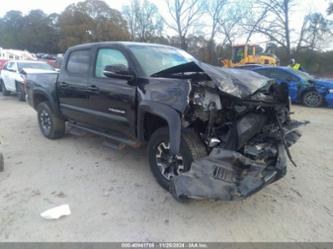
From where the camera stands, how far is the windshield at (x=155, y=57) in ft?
12.8

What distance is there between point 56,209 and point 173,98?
1.85 meters

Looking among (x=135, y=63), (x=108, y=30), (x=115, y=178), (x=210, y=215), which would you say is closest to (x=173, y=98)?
(x=135, y=63)

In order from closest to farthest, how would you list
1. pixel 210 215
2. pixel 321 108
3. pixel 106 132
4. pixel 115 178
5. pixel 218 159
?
1. pixel 218 159
2. pixel 210 215
3. pixel 115 178
4. pixel 106 132
5. pixel 321 108

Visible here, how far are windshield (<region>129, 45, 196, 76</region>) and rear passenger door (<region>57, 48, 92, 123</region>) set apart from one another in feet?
3.49

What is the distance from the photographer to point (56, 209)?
3.15m

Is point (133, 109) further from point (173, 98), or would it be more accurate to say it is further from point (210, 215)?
point (210, 215)

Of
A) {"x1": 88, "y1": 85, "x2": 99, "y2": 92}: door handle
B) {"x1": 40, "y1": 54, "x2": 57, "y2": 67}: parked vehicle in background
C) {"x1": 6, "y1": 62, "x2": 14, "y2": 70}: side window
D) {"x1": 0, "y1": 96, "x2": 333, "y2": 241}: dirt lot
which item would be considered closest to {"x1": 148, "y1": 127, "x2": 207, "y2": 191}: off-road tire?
{"x1": 0, "y1": 96, "x2": 333, "y2": 241}: dirt lot

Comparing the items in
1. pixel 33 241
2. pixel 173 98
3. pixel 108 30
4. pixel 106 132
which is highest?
pixel 108 30

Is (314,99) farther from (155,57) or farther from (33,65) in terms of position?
(33,65)

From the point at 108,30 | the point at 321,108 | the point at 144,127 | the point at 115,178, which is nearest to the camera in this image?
the point at 144,127

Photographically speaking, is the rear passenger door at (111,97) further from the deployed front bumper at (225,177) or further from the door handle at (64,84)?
the deployed front bumper at (225,177)

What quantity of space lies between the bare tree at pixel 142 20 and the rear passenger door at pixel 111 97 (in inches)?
1559

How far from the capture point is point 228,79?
125 inches

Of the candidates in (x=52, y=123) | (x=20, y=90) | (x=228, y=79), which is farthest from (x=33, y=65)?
(x=228, y=79)
